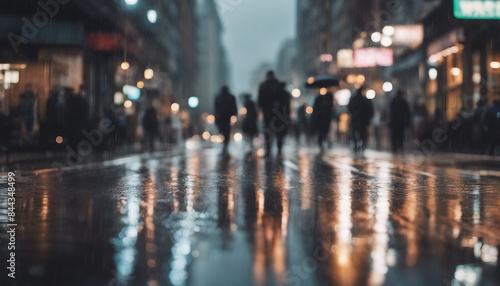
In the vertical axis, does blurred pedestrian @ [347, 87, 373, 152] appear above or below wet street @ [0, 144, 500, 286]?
above

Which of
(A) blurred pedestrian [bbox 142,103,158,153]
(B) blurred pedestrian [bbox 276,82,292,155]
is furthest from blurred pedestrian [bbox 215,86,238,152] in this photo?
(A) blurred pedestrian [bbox 142,103,158,153]

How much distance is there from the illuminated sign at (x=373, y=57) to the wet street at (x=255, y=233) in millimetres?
45099

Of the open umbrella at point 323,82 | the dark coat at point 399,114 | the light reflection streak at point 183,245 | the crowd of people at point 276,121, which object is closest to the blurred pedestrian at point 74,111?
the crowd of people at point 276,121

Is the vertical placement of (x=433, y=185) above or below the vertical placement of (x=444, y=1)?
below

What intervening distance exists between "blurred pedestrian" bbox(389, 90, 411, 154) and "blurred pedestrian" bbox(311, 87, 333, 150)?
8.82 feet

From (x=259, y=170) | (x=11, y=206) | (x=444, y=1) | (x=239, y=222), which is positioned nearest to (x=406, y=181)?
(x=259, y=170)

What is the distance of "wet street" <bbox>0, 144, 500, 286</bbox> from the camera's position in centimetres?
384

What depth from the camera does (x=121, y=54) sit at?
37.2m

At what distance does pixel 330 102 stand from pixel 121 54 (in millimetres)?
17321

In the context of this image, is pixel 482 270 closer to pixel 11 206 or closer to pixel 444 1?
pixel 11 206

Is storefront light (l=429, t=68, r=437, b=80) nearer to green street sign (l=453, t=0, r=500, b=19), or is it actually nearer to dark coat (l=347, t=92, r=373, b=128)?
green street sign (l=453, t=0, r=500, b=19)

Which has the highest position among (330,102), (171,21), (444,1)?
(171,21)

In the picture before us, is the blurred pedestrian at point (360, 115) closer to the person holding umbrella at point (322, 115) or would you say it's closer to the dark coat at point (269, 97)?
→ the person holding umbrella at point (322, 115)

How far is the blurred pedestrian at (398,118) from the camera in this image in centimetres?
2094
